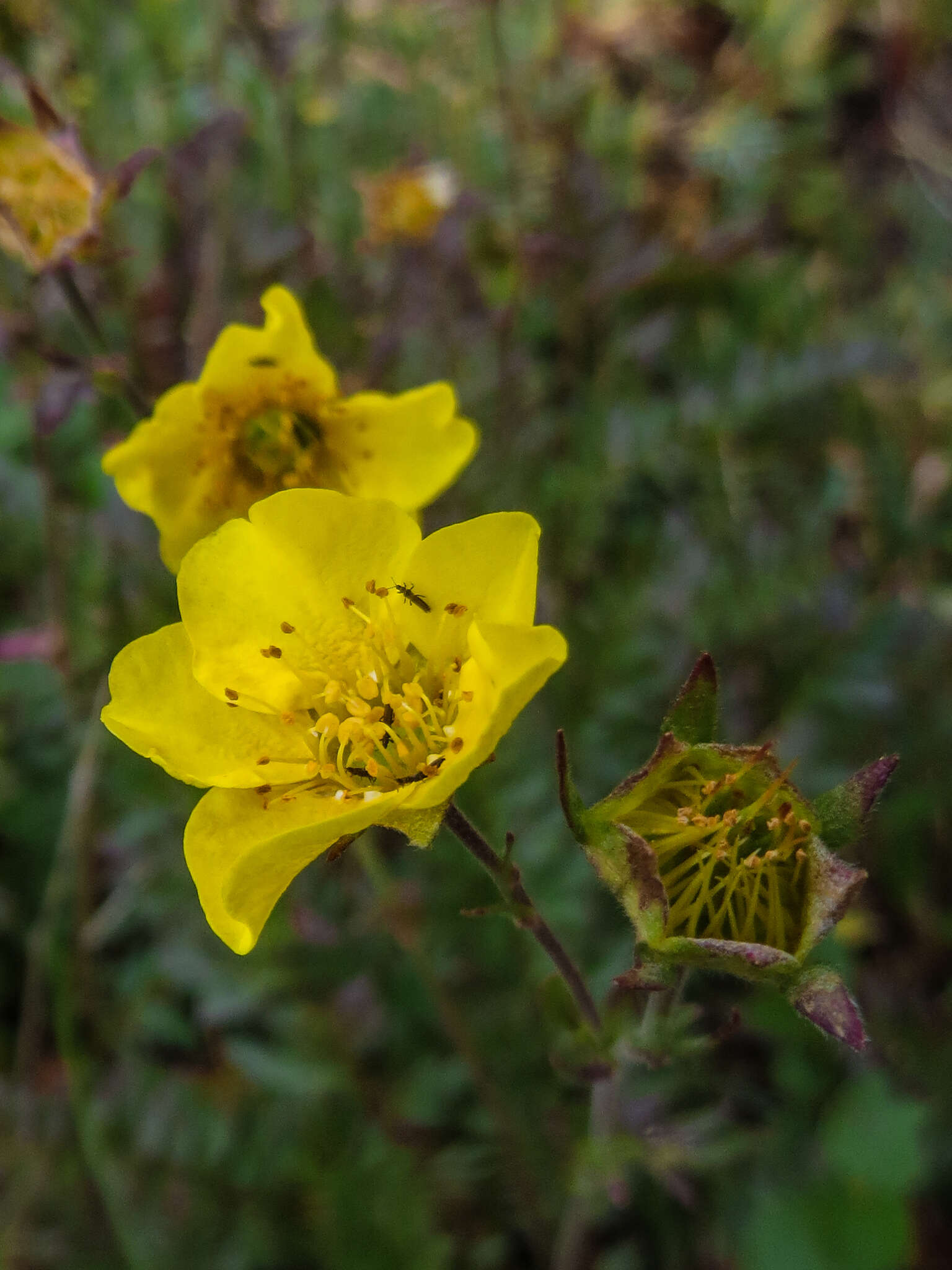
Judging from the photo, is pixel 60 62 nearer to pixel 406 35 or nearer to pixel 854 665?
pixel 406 35

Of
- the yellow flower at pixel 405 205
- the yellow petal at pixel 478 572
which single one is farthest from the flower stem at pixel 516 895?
the yellow flower at pixel 405 205

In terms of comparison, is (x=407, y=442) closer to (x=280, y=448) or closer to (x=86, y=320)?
(x=280, y=448)

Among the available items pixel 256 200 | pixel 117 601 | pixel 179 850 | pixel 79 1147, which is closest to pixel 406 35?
pixel 256 200

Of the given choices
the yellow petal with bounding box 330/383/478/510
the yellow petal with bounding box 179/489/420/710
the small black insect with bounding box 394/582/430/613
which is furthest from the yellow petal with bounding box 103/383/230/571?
the small black insect with bounding box 394/582/430/613

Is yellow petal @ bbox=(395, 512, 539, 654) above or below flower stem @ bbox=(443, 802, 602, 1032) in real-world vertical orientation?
above

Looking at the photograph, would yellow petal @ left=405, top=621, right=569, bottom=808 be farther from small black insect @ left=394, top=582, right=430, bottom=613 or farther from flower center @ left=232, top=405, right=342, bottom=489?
flower center @ left=232, top=405, right=342, bottom=489
